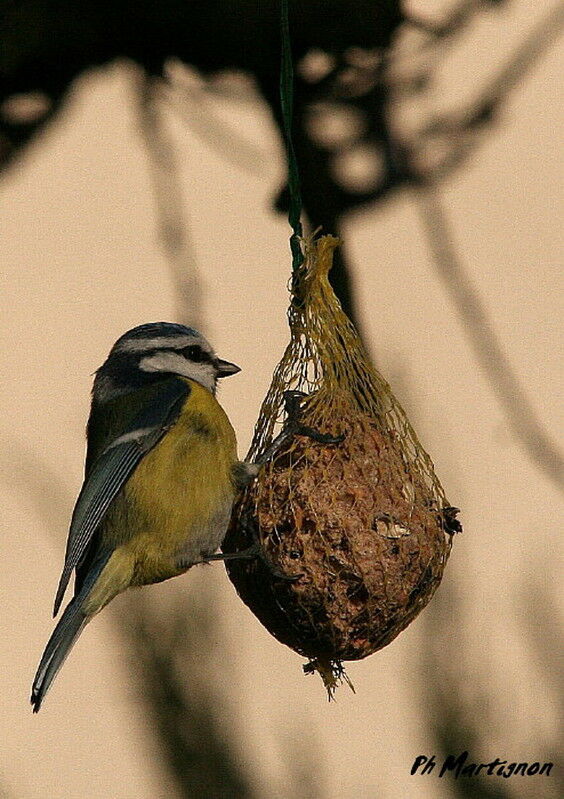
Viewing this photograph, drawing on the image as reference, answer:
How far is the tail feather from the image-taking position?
3.29 m

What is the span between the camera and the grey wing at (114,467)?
11.4ft

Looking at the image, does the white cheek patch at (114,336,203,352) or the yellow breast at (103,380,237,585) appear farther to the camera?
the white cheek patch at (114,336,203,352)

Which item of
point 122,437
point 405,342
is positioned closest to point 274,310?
point 405,342

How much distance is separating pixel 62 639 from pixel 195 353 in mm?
866

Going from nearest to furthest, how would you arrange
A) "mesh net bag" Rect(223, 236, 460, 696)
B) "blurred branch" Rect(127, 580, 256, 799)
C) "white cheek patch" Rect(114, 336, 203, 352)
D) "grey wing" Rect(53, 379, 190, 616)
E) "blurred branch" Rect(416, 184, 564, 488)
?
"mesh net bag" Rect(223, 236, 460, 696) < "grey wing" Rect(53, 379, 190, 616) < "white cheek patch" Rect(114, 336, 203, 352) < "blurred branch" Rect(127, 580, 256, 799) < "blurred branch" Rect(416, 184, 564, 488)

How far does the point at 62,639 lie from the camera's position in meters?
3.36

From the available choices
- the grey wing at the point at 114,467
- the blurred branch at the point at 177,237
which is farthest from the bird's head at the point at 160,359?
the blurred branch at the point at 177,237

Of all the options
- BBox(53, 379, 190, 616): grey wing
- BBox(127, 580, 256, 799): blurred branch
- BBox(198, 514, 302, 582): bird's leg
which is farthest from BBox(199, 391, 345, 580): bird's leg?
BBox(127, 580, 256, 799): blurred branch

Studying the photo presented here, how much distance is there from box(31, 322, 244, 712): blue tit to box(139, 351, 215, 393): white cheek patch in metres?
0.07

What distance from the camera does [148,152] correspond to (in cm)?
514

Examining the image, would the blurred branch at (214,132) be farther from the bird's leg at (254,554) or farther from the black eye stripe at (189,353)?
the bird's leg at (254,554)

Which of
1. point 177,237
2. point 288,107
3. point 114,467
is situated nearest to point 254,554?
point 114,467

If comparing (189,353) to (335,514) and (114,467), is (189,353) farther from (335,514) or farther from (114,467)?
(335,514)

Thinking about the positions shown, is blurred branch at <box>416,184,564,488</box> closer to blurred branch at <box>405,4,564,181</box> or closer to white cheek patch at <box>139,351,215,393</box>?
blurred branch at <box>405,4,564,181</box>
